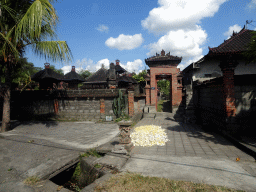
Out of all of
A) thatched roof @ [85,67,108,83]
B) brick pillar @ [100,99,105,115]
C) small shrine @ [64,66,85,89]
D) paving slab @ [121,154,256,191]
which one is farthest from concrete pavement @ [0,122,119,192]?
thatched roof @ [85,67,108,83]

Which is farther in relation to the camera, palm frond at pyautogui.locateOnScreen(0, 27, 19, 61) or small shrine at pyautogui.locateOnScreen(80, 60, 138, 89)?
small shrine at pyautogui.locateOnScreen(80, 60, 138, 89)

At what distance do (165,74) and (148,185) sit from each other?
11917 millimetres

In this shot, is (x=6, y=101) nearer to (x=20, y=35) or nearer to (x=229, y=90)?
(x=20, y=35)

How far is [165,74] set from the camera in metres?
14.0

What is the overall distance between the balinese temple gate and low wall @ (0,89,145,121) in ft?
→ 10.3

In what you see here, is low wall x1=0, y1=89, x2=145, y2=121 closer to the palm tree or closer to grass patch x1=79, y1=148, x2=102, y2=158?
the palm tree

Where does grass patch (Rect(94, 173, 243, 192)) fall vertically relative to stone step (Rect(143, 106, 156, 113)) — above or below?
below

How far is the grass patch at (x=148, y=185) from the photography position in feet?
9.40

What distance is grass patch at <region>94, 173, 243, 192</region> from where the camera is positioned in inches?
113

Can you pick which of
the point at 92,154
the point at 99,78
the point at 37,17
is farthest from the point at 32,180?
the point at 99,78

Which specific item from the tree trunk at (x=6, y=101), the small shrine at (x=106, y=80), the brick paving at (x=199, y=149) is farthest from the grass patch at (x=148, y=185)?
the small shrine at (x=106, y=80)

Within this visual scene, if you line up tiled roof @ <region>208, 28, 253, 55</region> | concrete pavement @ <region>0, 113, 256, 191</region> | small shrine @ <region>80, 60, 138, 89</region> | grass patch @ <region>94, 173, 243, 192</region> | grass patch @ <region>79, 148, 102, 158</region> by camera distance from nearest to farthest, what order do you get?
grass patch @ <region>94, 173, 243, 192</region>
concrete pavement @ <region>0, 113, 256, 191</region>
grass patch @ <region>79, 148, 102, 158</region>
tiled roof @ <region>208, 28, 253, 55</region>
small shrine @ <region>80, 60, 138, 89</region>

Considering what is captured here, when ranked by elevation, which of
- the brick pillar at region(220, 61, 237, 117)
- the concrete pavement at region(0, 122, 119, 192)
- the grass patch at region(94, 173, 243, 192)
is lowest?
the concrete pavement at region(0, 122, 119, 192)

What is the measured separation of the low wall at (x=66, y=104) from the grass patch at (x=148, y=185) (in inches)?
338
